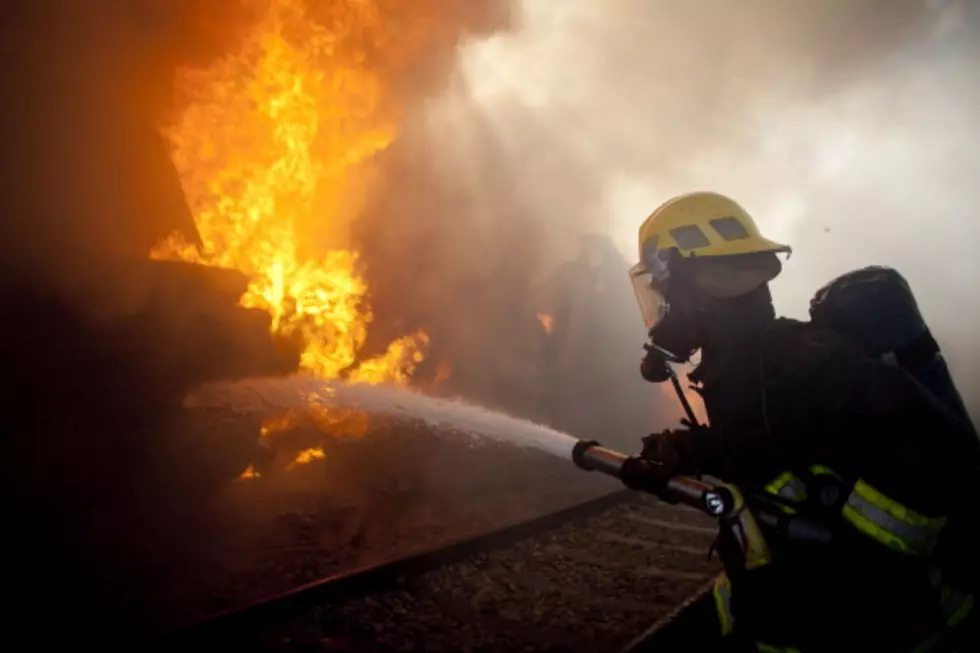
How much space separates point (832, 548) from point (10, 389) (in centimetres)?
814

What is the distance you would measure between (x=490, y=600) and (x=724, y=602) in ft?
10.8

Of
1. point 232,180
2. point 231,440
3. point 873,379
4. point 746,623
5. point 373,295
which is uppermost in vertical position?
point 373,295

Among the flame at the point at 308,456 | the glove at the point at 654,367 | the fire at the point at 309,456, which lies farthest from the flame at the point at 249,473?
the glove at the point at 654,367

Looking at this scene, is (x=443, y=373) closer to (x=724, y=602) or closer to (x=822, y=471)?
(x=724, y=602)

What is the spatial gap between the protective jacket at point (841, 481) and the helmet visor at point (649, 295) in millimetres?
465

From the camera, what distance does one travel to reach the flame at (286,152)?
984 cm

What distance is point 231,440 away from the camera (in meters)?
8.28

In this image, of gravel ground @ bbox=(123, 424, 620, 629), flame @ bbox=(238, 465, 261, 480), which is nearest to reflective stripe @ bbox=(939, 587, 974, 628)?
gravel ground @ bbox=(123, 424, 620, 629)

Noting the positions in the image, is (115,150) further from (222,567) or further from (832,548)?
(832,548)

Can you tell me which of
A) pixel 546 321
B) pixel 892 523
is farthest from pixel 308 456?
pixel 546 321

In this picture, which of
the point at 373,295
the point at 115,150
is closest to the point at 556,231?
the point at 373,295

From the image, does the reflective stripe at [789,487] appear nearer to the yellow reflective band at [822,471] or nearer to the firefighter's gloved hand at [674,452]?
the yellow reflective band at [822,471]

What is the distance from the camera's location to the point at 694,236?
2.56m

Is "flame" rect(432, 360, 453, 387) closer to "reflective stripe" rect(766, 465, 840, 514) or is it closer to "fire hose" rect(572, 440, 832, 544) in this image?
"fire hose" rect(572, 440, 832, 544)
